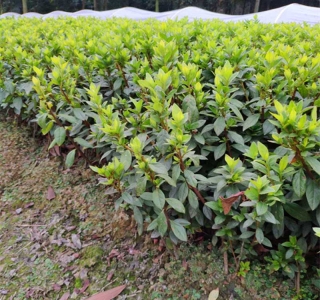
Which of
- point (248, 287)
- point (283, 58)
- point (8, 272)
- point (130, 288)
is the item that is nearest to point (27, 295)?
point (8, 272)

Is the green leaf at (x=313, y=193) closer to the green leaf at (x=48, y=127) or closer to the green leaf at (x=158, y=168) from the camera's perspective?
the green leaf at (x=158, y=168)

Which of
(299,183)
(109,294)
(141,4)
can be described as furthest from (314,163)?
(141,4)

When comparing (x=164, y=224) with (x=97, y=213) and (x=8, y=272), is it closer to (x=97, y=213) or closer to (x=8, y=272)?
(x=97, y=213)

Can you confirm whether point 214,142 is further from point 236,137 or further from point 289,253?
point 289,253

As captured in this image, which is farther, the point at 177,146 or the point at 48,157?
the point at 48,157

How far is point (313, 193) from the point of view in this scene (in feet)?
4.02

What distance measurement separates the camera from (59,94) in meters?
1.99

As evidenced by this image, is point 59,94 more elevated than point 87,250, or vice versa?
point 59,94

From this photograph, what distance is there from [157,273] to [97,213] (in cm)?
67

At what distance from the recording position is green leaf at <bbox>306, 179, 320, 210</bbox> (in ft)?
3.99

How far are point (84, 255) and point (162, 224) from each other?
0.73 metres

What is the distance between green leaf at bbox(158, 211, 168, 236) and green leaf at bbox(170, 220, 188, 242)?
55mm

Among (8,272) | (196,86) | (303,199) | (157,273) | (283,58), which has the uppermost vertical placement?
(283,58)

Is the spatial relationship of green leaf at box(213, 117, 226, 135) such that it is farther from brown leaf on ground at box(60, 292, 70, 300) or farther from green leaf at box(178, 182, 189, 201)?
brown leaf on ground at box(60, 292, 70, 300)
